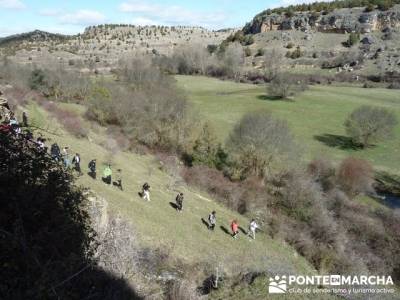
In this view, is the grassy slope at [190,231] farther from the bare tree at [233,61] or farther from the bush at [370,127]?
the bare tree at [233,61]

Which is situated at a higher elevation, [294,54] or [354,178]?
[294,54]

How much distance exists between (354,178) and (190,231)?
66.5 ft

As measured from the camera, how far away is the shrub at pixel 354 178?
3847cm

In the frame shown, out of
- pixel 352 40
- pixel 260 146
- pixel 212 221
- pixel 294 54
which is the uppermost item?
pixel 352 40

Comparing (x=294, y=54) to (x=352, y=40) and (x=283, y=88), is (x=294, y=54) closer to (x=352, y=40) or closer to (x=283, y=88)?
(x=352, y=40)

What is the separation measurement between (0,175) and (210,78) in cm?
10985

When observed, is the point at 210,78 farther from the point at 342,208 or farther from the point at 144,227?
the point at 144,227

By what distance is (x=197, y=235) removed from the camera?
2464 centimetres

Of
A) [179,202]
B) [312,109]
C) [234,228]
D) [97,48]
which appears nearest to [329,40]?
[312,109]

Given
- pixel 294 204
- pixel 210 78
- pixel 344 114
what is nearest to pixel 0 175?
pixel 294 204

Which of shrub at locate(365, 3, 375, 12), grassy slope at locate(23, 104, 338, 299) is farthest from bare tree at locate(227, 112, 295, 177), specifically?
shrub at locate(365, 3, 375, 12)

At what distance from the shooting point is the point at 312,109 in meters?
77.1

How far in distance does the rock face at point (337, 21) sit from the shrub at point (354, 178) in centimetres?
12442

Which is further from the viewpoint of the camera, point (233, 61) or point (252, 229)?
point (233, 61)
